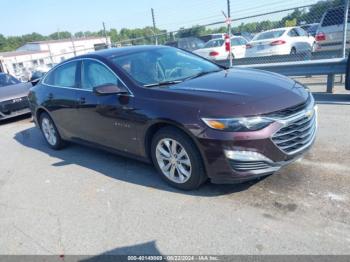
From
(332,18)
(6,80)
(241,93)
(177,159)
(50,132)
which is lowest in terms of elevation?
(50,132)

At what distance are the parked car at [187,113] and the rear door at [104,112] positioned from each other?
0.04 feet

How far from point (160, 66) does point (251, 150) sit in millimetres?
1895

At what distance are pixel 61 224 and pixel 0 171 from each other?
2.52m

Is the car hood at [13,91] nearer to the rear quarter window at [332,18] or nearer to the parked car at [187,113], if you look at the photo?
the parked car at [187,113]

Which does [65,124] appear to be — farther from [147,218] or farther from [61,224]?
[147,218]

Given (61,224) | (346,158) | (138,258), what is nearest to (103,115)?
(61,224)

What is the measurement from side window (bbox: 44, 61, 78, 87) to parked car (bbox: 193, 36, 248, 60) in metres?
9.57

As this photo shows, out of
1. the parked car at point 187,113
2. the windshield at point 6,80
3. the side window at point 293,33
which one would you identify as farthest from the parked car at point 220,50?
the parked car at point 187,113

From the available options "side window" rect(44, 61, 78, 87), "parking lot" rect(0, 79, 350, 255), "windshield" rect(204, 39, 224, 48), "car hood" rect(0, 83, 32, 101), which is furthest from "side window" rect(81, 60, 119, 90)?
"windshield" rect(204, 39, 224, 48)

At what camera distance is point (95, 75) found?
479 cm

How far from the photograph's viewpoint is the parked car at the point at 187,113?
333 centimetres

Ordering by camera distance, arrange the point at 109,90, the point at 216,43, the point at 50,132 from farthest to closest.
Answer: the point at 216,43 → the point at 50,132 → the point at 109,90

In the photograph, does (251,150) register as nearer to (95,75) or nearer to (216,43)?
(95,75)

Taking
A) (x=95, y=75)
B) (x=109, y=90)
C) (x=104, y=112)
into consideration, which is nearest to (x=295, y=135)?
(x=109, y=90)
